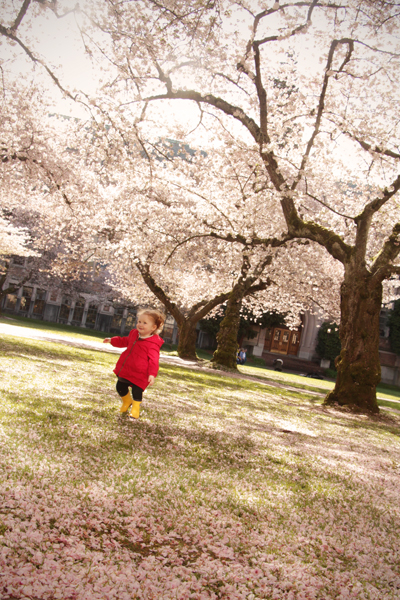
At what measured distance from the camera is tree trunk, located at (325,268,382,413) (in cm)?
1263

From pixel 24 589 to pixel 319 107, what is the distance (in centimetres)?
1353

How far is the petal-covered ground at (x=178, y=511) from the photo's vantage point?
232 centimetres

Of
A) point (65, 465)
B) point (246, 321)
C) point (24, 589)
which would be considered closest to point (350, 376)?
point (65, 465)

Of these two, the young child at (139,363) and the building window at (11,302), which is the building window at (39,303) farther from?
the young child at (139,363)

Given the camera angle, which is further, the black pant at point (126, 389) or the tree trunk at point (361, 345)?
the tree trunk at point (361, 345)

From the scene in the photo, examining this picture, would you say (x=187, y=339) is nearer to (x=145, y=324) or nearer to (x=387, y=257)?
(x=387, y=257)

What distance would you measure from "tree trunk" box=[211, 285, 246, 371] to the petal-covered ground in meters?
15.2

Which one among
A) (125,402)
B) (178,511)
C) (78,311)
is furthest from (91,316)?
(178,511)

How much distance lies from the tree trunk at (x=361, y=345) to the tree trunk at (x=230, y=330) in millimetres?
8795

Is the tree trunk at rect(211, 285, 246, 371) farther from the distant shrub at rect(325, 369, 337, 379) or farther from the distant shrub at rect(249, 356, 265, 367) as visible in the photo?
the distant shrub at rect(325, 369, 337, 379)

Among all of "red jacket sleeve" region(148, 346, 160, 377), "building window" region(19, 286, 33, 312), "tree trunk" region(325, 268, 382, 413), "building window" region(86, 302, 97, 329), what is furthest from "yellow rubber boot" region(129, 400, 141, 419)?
"building window" region(86, 302, 97, 329)

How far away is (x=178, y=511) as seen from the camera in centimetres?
314

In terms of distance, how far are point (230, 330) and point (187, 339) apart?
414 centimetres

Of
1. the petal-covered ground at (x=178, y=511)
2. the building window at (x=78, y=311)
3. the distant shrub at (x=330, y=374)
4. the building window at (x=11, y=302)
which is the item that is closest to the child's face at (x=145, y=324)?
the petal-covered ground at (x=178, y=511)
